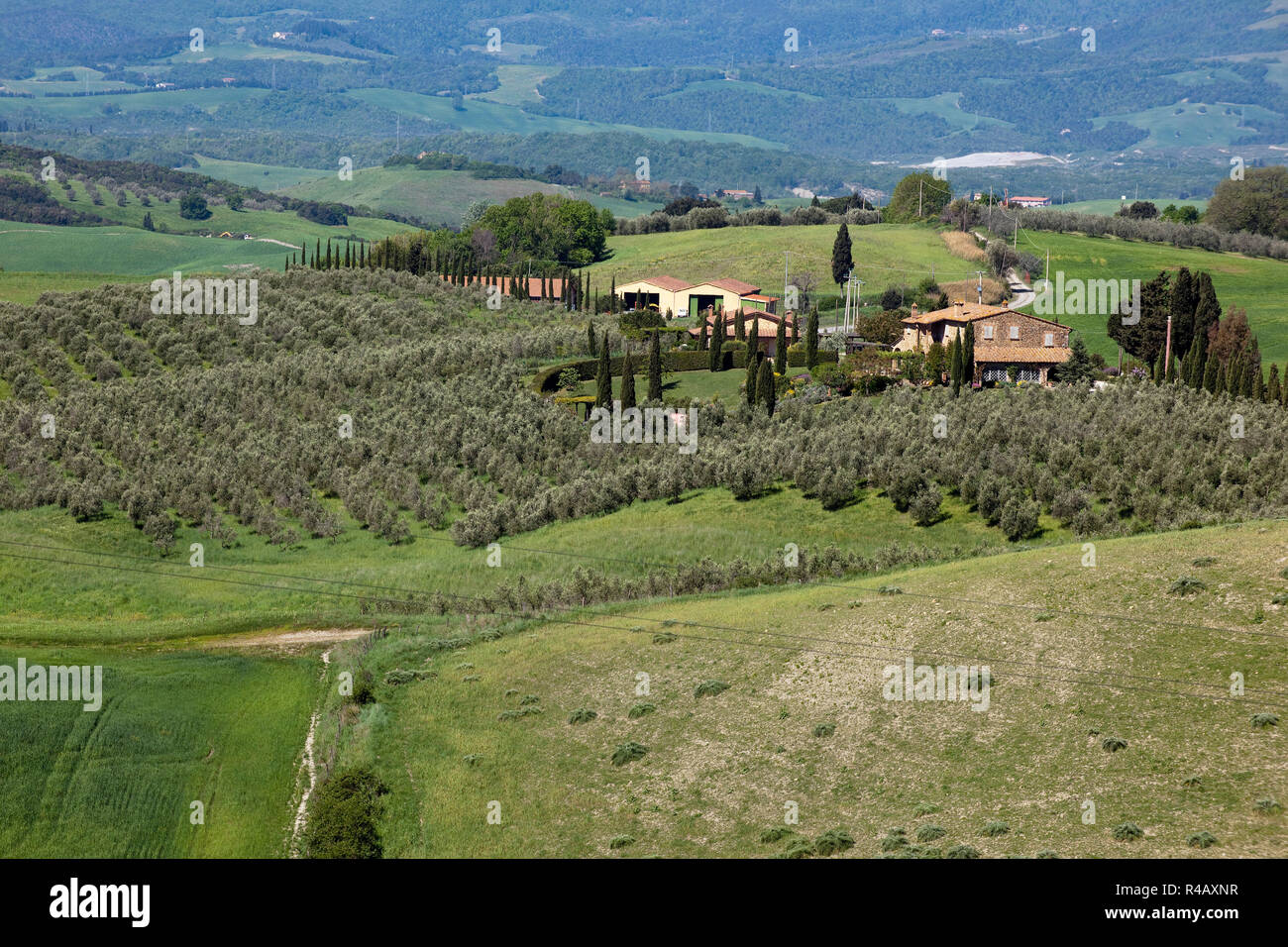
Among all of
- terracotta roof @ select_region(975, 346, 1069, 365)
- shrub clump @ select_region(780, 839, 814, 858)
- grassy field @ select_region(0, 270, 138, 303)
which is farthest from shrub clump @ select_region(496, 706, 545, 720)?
grassy field @ select_region(0, 270, 138, 303)

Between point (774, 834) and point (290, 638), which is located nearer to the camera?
point (774, 834)

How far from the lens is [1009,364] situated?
102 metres

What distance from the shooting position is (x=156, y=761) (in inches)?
1676

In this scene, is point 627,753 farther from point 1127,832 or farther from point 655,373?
point 655,373

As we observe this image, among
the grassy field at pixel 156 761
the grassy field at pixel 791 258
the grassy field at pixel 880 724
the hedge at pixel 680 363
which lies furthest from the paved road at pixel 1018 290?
the grassy field at pixel 156 761

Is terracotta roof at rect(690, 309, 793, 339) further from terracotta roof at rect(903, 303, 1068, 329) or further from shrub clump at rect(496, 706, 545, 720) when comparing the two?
shrub clump at rect(496, 706, 545, 720)

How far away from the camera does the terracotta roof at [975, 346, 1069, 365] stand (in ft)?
333

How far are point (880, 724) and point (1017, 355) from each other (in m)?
65.6

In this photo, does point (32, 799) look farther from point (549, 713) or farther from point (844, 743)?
point (844, 743)

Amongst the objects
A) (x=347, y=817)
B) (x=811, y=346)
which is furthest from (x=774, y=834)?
(x=811, y=346)

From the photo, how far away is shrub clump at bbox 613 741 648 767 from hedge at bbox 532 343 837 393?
211 feet

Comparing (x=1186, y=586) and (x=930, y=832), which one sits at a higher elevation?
(x=1186, y=586)

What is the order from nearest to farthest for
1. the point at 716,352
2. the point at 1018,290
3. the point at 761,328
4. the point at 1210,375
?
the point at 1210,375
the point at 716,352
the point at 761,328
the point at 1018,290

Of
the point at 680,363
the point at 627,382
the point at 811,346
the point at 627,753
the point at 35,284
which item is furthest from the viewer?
the point at 35,284
